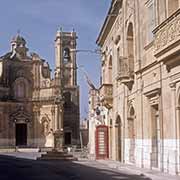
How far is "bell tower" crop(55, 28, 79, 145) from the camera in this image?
6562cm

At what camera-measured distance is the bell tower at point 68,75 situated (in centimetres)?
6562

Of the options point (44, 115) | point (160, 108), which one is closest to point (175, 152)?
point (160, 108)

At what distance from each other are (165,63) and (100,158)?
16.2m

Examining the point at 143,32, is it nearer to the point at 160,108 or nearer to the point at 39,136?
the point at 160,108

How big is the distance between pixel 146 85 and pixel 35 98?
143 feet

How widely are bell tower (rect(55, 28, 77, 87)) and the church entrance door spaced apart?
889 cm

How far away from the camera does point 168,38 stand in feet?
51.5

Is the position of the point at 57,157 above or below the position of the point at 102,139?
below

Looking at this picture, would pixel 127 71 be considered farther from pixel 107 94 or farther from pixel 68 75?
pixel 68 75

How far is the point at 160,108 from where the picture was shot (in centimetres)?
1852

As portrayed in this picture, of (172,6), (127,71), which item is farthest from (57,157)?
(172,6)

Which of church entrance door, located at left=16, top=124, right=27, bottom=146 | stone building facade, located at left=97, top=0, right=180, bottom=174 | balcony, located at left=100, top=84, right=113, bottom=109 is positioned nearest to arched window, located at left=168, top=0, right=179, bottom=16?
stone building facade, located at left=97, top=0, right=180, bottom=174

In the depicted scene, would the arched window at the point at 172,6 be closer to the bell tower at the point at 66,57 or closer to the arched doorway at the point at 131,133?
the arched doorway at the point at 131,133

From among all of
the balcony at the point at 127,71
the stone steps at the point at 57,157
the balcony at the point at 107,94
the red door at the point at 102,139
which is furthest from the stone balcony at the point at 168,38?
the stone steps at the point at 57,157
